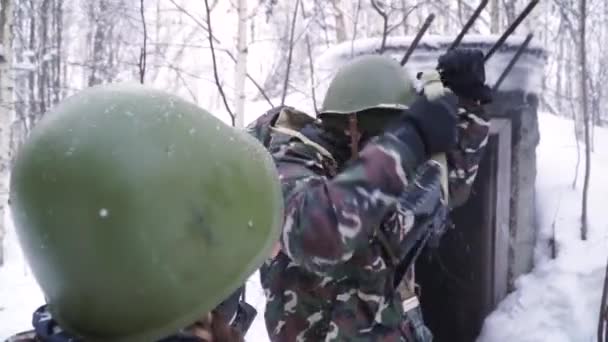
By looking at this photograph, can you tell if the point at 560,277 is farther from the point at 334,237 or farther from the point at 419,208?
the point at 334,237

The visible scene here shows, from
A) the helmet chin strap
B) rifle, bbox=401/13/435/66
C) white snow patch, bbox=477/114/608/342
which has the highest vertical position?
rifle, bbox=401/13/435/66

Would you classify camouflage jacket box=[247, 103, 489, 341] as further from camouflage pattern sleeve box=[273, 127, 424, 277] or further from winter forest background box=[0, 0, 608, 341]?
winter forest background box=[0, 0, 608, 341]

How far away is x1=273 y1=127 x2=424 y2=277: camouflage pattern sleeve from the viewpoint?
4.92 feet

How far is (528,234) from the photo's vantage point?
3.92 metres

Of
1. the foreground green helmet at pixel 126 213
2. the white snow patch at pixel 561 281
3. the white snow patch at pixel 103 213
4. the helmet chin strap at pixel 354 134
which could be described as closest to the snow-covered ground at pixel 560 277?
the white snow patch at pixel 561 281

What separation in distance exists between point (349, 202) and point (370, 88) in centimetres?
58

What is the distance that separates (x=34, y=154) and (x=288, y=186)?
794mm

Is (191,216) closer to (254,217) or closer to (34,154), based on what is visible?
(254,217)

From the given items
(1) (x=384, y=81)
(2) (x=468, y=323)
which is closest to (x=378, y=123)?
(1) (x=384, y=81)

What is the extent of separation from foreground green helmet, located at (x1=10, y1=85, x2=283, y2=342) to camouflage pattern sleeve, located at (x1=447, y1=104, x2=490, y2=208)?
4.29ft

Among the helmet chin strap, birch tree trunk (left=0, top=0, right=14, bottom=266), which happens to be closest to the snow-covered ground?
the helmet chin strap

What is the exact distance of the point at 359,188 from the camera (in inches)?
59.1

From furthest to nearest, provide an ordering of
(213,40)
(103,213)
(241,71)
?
(241,71) < (213,40) < (103,213)

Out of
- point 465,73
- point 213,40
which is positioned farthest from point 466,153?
point 213,40
